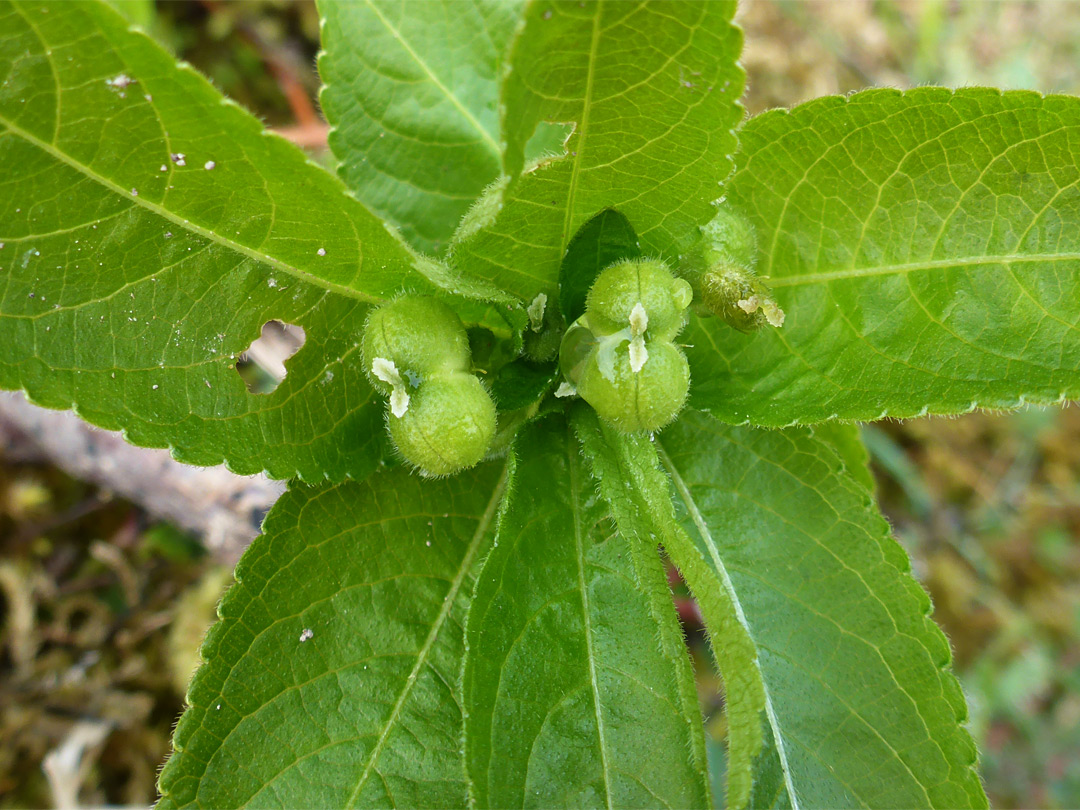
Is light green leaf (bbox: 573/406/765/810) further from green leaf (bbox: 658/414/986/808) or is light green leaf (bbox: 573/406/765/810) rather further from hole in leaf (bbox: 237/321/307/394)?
hole in leaf (bbox: 237/321/307/394)

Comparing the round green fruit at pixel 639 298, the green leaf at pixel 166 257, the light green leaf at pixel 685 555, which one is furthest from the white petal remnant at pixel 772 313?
the green leaf at pixel 166 257

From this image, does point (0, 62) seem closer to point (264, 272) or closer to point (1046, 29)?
point (264, 272)

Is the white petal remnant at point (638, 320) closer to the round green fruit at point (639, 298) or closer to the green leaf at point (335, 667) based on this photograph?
the round green fruit at point (639, 298)

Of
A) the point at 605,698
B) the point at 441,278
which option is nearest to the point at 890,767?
the point at 605,698

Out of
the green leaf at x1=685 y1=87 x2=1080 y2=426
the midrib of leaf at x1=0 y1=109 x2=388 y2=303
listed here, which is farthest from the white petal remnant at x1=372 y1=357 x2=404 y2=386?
the green leaf at x1=685 y1=87 x2=1080 y2=426

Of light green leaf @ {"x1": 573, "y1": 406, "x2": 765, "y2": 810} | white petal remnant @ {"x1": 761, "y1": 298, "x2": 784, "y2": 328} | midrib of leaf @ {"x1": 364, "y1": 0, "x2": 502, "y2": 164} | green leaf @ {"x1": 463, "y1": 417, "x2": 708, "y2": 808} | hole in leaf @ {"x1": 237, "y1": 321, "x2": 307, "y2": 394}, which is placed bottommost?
hole in leaf @ {"x1": 237, "y1": 321, "x2": 307, "y2": 394}

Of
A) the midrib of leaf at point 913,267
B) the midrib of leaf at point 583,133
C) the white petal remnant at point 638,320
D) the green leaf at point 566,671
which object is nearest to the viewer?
the midrib of leaf at point 583,133
